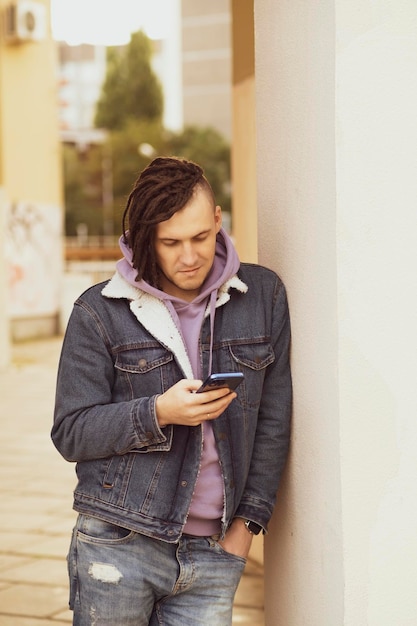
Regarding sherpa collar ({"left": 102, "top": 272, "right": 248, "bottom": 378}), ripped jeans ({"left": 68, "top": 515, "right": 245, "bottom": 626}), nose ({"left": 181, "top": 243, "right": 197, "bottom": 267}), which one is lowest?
ripped jeans ({"left": 68, "top": 515, "right": 245, "bottom": 626})

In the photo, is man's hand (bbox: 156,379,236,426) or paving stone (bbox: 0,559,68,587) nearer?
Answer: man's hand (bbox: 156,379,236,426)

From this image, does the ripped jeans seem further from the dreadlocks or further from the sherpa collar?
the dreadlocks

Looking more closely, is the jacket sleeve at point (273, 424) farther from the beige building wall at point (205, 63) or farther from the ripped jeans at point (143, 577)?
the beige building wall at point (205, 63)

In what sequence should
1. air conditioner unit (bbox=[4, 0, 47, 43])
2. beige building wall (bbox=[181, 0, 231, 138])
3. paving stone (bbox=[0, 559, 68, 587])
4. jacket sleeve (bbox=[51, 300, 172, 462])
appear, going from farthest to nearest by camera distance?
beige building wall (bbox=[181, 0, 231, 138]) < air conditioner unit (bbox=[4, 0, 47, 43]) < paving stone (bbox=[0, 559, 68, 587]) < jacket sleeve (bbox=[51, 300, 172, 462])

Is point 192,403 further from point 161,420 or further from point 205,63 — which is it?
point 205,63

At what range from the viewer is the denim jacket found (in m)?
2.35

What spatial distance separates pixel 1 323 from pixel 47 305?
13.9 ft

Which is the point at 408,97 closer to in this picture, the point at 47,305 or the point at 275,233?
the point at 275,233

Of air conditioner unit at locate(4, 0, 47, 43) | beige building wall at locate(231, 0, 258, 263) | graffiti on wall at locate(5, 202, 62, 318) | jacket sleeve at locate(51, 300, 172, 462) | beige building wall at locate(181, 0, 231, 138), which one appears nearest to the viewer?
jacket sleeve at locate(51, 300, 172, 462)

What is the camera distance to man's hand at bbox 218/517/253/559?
8.25ft

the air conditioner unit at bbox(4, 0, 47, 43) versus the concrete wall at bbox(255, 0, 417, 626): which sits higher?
the air conditioner unit at bbox(4, 0, 47, 43)

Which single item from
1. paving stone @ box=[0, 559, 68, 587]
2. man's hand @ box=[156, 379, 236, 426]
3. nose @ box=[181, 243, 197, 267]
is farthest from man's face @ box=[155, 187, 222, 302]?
paving stone @ box=[0, 559, 68, 587]

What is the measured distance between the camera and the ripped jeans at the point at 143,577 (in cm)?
240

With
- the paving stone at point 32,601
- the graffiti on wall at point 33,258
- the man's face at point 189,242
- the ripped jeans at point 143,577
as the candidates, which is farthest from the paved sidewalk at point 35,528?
the graffiti on wall at point 33,258
